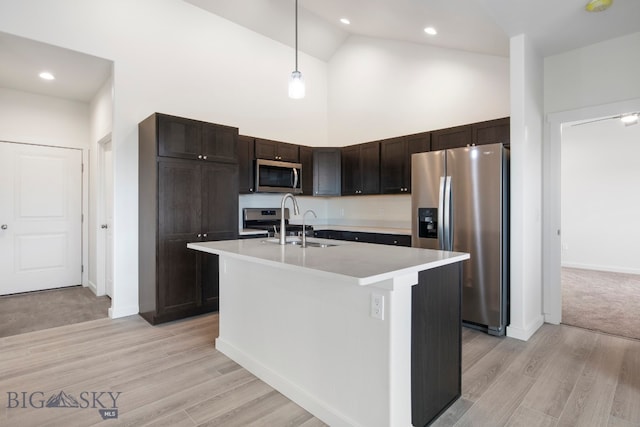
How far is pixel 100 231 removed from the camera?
4645mm

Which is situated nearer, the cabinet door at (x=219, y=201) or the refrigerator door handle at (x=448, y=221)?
the refrigerator door handle at (x=448, y=221)

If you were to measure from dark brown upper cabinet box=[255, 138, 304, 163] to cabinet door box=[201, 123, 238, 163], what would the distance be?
2.13 feet

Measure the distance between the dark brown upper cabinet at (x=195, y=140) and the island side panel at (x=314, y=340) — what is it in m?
1.50

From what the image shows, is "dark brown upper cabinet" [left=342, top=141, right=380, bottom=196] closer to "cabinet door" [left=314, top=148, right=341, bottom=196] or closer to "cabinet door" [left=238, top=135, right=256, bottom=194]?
"cabinet door" [left=314, top=148, right=341, bottom=196]

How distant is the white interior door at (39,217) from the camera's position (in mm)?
4523

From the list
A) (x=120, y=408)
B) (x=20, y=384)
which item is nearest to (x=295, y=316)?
(x=120, y=408)

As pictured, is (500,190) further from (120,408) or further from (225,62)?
(225,62)

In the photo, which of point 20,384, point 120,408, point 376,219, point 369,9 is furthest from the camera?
point 376,219

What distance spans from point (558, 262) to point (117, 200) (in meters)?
4.66

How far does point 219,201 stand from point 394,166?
2.34 meters

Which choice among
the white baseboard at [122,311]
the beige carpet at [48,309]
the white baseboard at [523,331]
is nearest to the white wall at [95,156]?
the beige carpet at [48,309]

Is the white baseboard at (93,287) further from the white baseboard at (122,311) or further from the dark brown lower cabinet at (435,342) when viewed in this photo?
the dark brown lower cabinet at (435,342)

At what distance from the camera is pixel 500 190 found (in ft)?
10.2

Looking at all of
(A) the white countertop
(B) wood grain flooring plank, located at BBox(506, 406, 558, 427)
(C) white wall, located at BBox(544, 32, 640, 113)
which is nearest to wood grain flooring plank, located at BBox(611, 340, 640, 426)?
(B) wood grain flooring plank, located at BBox(506, 406, 558, 427)
